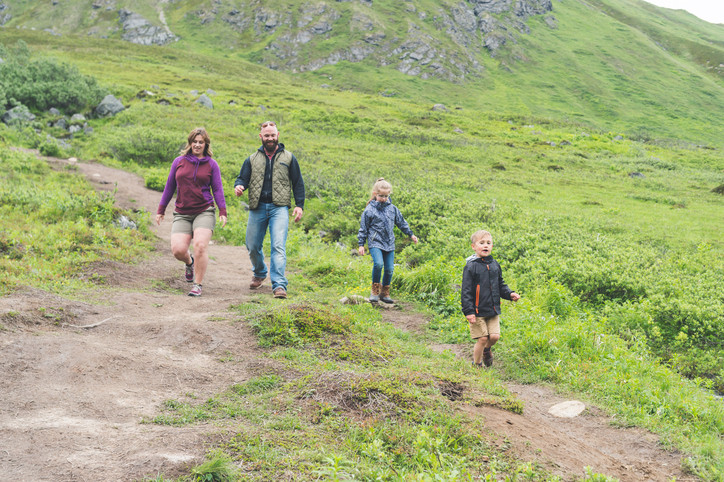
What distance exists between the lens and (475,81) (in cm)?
11881

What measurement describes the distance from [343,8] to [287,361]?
5808 inches

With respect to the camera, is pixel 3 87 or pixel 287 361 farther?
pixel 3 87

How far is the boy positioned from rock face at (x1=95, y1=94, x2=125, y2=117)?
37.4m

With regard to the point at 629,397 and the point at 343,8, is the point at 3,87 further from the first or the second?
the point at 343,8

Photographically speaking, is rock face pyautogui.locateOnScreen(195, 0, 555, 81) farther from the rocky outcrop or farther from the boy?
the boy

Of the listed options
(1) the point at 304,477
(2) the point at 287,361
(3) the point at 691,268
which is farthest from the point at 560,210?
(1) the point at 304,477

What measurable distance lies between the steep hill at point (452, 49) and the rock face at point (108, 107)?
6834 cm

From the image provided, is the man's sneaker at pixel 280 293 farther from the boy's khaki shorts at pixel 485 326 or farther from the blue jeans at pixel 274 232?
the boy's khaki shorts at pixel 485 326

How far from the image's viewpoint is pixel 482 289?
23.4ft

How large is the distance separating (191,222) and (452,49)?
5185 inches

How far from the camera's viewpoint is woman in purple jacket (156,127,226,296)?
8.87m

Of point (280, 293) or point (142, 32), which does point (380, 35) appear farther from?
point (280, 293)

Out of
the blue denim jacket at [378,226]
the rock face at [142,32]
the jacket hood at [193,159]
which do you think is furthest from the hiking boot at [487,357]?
the rock face at [142,32]

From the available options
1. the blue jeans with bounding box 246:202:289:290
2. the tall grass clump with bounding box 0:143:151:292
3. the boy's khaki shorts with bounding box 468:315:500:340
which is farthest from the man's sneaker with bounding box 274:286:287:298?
the boy's khaki shorts with bounding box 468:315:500:340
